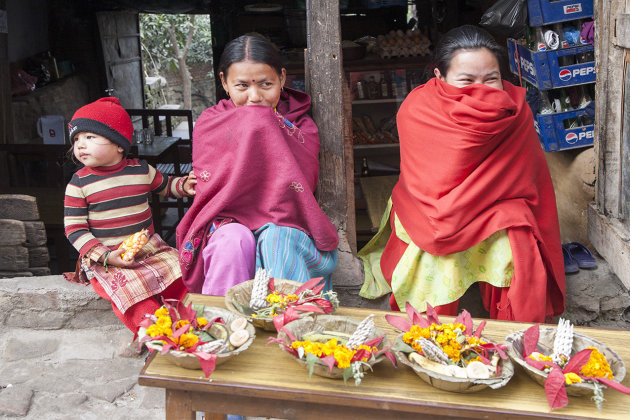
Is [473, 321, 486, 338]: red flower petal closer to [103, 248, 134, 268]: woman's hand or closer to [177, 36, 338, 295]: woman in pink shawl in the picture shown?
[177, 36, 338, 295]: woman in pink shawl

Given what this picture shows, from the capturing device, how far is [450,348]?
1930 millimetres

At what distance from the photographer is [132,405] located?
306 centimetres

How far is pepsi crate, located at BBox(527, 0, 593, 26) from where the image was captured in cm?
359

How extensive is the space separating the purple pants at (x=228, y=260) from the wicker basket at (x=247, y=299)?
1.40ft

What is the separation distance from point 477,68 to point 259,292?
4.75 feet

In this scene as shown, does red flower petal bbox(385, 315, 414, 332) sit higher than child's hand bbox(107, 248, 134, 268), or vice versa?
child's hand bbox(107, 248, 134, 268)

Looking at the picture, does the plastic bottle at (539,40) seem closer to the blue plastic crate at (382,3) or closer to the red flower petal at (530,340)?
the red flower petal at (530,340)

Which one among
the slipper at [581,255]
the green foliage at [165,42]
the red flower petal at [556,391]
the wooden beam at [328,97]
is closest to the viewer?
the red flower petal at [556,391]

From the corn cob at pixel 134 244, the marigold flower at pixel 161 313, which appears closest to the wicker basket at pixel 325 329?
the marigold flower at pixel 161 313

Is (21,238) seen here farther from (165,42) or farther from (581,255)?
(165,42)

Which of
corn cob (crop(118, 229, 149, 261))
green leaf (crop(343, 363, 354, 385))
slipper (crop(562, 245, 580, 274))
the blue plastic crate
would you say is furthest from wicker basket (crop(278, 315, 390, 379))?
the blue plastic crate

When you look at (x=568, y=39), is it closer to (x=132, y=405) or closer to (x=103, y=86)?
(x=132, y=405)

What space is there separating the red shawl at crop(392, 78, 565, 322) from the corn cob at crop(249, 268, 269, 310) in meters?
0.92

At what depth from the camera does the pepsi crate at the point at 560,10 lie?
11.8 feet
